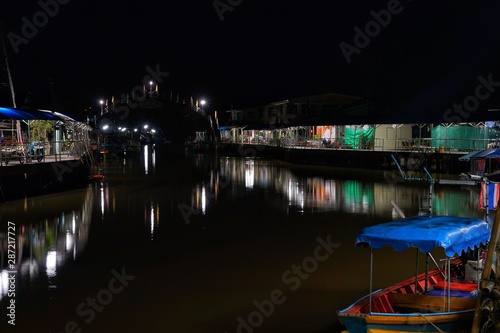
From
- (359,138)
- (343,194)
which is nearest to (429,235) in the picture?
(343,194)

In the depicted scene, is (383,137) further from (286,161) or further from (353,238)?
(353,238)

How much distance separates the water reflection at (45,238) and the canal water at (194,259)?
0.04 m

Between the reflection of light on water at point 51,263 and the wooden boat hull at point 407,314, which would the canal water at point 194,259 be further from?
the wooden boat hull at point 407,314

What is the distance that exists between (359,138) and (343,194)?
21.2 meters

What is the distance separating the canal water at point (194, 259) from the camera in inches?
371

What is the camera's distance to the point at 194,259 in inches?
525

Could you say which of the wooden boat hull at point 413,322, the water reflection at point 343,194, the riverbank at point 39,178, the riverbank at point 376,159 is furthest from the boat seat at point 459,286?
the riverbank at point 376,159

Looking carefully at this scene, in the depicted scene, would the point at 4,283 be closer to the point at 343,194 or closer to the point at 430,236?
the point at 430,236

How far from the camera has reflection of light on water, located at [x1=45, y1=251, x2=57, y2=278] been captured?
11.9 metres

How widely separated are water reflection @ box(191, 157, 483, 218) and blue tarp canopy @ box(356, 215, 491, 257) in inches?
458

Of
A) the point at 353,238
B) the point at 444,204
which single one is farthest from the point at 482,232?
the point at 444,204

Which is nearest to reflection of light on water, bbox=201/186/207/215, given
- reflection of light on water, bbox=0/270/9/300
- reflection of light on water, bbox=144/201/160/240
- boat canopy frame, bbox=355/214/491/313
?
reflection of light on water, bbox=144/201/160/240

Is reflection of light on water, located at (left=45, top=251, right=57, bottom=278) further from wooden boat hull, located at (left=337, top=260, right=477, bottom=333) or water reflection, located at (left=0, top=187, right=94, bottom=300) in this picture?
wooden boat hull, located at (left=337, top=260, right=477, bottom=333)

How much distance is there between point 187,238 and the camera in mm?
15883
